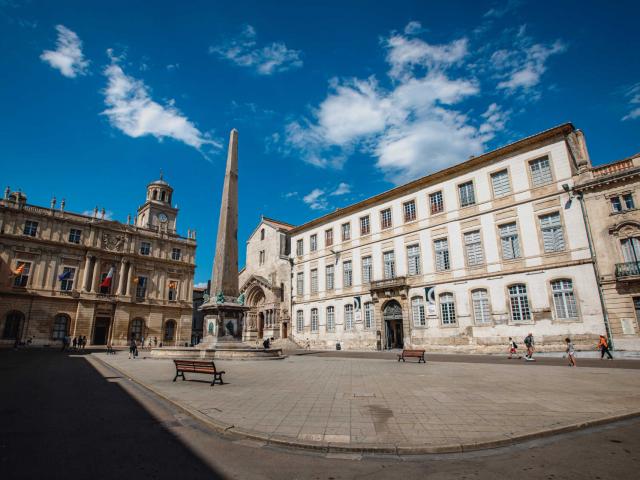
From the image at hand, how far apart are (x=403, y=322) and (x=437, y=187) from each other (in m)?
10.9

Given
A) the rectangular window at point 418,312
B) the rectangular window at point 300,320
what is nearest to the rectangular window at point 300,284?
the rectangular window at point 300,320

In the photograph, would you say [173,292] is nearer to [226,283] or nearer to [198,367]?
Answer: [226,283]

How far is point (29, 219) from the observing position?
36500 mm

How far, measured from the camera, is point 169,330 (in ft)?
145

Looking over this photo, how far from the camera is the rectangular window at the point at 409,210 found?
29086mm

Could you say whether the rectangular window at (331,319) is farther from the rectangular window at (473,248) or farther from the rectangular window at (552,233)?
the rectangular window at (552,233)

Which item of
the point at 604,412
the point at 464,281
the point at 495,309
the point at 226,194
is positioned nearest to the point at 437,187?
the point at 464,281

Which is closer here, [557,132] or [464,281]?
[557,132]

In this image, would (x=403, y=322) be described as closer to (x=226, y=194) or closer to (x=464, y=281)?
(x=464, y=281)

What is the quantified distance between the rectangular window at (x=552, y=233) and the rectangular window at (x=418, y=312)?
930cm

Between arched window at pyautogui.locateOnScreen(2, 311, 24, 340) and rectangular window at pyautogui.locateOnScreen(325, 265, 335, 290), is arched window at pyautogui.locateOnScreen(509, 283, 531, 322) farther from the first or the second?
arched window at pyautogui.locateOnScreen(2, 311, 24, 340)

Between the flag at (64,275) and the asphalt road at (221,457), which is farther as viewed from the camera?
the flag at (64,275)

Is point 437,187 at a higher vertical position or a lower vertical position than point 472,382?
higher

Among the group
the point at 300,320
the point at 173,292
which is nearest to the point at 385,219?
the point at 300,320
